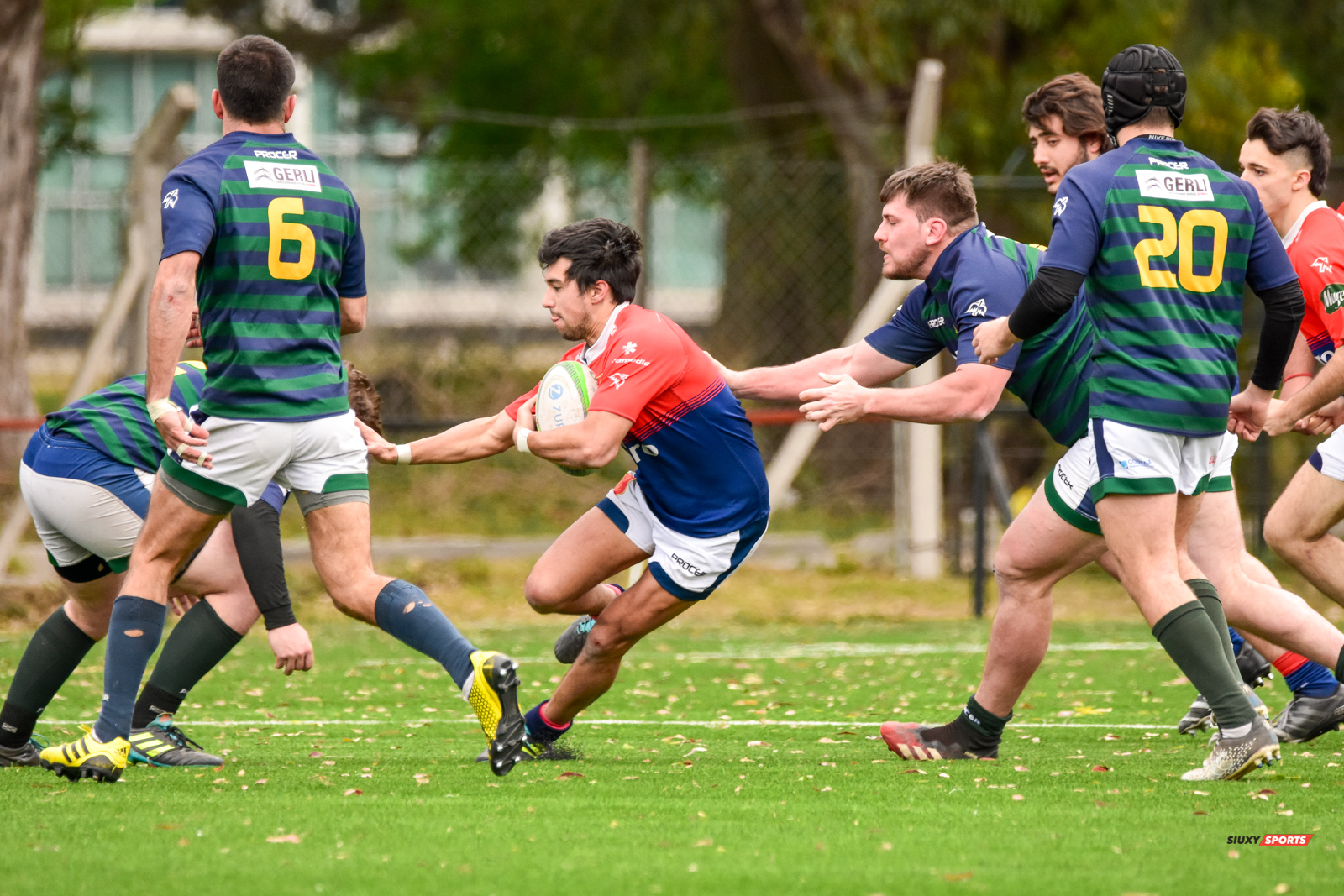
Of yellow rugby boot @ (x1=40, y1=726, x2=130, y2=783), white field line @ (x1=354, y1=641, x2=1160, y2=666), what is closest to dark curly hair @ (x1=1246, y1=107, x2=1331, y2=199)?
white field line @ (x1=354, y1=641, x2=1160, y2=666)

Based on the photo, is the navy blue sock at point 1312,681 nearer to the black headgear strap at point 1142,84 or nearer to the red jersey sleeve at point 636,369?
the black headgear strap at point 1142,84

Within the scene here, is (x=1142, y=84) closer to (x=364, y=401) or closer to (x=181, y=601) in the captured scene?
(x=364, y=401)

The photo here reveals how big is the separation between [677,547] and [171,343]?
5.47ft

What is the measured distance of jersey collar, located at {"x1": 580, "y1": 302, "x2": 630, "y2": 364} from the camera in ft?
17.1

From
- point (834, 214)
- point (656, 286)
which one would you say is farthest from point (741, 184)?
point (656, 286)

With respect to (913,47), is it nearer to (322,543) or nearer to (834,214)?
(834,214)

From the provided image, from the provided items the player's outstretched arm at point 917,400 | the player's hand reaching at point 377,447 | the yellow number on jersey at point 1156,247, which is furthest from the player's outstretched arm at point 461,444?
the yellow number on jersey at point 1156,247

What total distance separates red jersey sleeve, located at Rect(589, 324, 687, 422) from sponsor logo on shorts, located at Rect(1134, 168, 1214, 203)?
1.49 metres

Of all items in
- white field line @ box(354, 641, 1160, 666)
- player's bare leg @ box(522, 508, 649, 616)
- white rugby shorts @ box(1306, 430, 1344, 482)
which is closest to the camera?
player's bare leg @ box(522, 508, 649, 616)

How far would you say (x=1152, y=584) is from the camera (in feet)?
15.1

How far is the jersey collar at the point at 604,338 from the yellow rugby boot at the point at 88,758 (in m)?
1.86

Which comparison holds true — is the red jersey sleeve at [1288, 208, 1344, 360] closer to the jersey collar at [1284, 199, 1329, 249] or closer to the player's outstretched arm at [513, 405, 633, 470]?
the jersey collar at [1284, 199, 1329, 249]

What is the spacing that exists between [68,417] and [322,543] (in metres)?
1.05

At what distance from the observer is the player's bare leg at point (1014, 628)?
496cm
